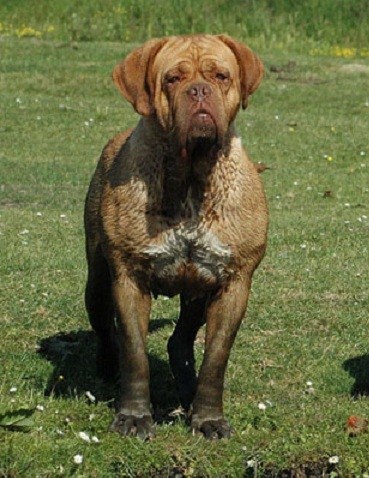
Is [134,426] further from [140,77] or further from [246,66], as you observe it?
[246,66]

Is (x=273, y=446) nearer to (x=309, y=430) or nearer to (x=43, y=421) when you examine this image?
(x=309, y=430)

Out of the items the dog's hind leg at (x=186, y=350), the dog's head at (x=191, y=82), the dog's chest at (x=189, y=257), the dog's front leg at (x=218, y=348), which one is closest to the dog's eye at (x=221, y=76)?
the dog's head at (x=191, y=82)

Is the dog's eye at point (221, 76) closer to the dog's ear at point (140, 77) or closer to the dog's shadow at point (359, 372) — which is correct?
the dog's ear at point (140, 77)

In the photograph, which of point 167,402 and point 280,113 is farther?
point 280,113

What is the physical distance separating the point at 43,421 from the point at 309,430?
1.27 metres

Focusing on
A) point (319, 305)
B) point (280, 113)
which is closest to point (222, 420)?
point (319, 305)

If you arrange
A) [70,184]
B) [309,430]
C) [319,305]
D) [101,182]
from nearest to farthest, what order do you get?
1. [309,430]
2. [101,182]
3. [319,305]
4. [70,184]

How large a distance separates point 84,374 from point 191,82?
231cm

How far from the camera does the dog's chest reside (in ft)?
19.4

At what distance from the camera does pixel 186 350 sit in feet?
22.4

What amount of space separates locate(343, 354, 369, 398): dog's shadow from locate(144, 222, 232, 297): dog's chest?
151 cm

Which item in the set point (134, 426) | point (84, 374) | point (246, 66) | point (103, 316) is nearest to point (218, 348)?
point (134, 426)

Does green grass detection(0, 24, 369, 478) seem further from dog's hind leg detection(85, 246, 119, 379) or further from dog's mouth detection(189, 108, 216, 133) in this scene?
dog's mouth detection(189, 108, 216, 133)

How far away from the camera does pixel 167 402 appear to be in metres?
6.89
